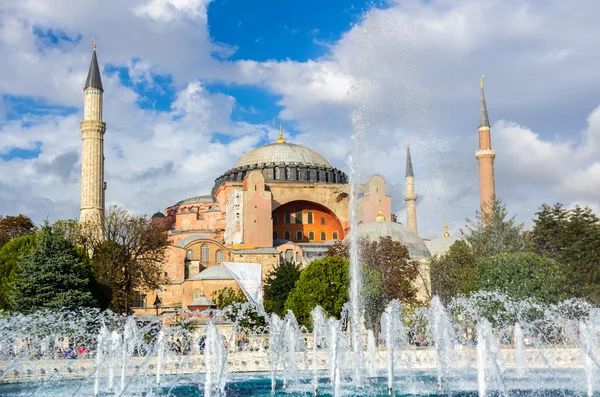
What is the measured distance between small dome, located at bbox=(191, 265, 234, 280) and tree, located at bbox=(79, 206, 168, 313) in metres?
7.42

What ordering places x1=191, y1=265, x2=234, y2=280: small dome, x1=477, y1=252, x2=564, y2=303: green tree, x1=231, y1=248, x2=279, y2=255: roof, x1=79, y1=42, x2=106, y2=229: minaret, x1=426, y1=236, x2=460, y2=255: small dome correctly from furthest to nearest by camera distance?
x1=426, y1=236, x2=460, y2=255: small dome → x1=231, y1=248, x2=279, y2=255: roof → x1=191, y1=265, x2=234, y2=280: small dome → x1=79, y1=42, x2=106, y2=229: minaret → x1=477, y1=252, x2=564, y2=303: green tree

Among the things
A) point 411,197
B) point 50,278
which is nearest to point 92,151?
point 50,278

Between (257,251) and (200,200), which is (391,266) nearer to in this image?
(257,251)

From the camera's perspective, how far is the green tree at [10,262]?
24438 millimetres

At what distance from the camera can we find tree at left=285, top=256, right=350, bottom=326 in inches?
1108

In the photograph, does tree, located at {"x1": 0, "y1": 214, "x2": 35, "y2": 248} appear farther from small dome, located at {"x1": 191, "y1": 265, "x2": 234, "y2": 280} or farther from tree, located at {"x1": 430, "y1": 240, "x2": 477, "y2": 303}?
tree, located at {"x1": 430, "y1": 240, "x2": 477, "y2": 303}

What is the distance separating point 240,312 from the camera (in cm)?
3005

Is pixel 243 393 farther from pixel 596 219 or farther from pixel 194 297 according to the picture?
pixel 194 297

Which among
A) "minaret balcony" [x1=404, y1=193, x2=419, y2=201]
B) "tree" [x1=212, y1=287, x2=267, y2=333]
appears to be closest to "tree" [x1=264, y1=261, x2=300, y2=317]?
"tree" [x1=212, y1=287, x2=267, y2=333]

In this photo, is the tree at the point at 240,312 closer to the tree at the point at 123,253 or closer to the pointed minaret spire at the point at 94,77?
the tree at the point at 123,253

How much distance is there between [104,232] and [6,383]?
1459 cm

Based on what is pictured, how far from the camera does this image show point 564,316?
2389cm

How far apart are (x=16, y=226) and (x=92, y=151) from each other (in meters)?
8.97

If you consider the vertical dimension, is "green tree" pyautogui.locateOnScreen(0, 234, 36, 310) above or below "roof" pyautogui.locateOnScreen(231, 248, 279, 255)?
below
